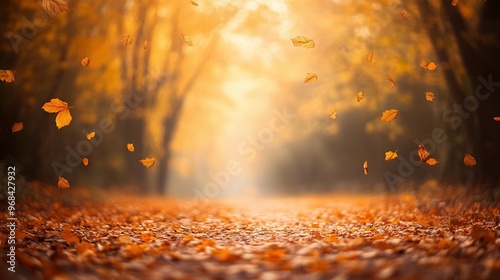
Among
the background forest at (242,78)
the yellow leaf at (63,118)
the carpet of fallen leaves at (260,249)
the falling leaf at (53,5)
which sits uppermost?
the background forest at (242,78)

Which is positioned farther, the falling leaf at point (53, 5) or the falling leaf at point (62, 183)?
the falling leaf at point (62, 183)

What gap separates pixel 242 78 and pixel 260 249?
1705cm

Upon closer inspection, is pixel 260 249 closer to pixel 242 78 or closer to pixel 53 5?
pixel 53 5

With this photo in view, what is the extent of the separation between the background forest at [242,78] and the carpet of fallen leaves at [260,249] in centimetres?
210

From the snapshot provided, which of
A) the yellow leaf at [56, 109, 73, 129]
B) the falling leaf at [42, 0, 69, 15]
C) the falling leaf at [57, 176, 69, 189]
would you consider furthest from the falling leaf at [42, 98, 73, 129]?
the falling leaf at [42, 0, 69, 15]

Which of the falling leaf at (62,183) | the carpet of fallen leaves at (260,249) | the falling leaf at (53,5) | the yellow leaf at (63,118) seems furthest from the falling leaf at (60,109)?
the carpet of fallen leaves at (260,249)

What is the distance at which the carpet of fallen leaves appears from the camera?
3.75 metres

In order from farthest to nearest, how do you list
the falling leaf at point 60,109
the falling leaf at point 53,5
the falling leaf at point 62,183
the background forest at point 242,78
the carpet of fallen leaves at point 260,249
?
the background forest at point 242,78 < the falling leaf at point 62,183 < the falling leaf at point 60,109 < the falling leaf at point 53,5 < the carpet of fallen leaves at point 260,249

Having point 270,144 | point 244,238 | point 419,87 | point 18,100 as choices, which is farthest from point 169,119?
point 270,144

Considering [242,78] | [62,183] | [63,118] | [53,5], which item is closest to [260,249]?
[62,183]

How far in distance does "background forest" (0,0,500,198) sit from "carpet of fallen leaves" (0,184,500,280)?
2101mm

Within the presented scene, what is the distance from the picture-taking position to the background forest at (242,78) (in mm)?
9656

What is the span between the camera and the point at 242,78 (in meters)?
21.4

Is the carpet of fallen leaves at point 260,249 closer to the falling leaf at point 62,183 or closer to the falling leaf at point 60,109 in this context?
the falling leaf at point 62,183
